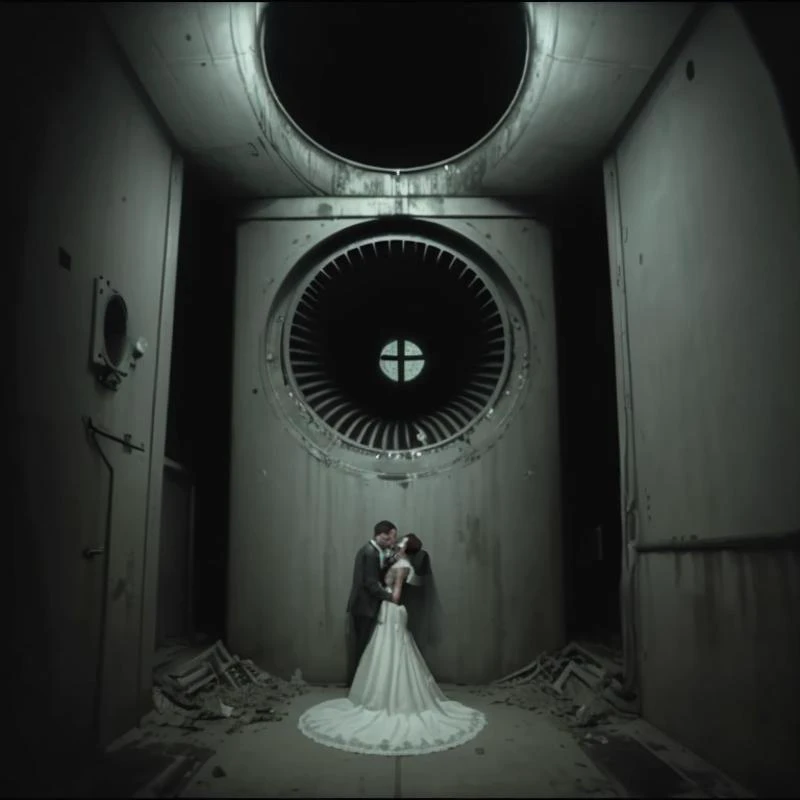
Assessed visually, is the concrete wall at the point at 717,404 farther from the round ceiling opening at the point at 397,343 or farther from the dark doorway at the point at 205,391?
the dark doorway at the point at 205,391

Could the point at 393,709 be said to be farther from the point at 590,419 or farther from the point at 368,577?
the point at 590,419

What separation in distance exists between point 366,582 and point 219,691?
92 cm

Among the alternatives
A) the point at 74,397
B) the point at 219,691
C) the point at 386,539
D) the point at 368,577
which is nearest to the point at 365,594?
the point at 368,577

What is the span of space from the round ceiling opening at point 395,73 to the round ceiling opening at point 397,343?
70 centimetres

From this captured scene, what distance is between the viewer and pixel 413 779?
244cm

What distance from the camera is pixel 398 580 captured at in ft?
11.4

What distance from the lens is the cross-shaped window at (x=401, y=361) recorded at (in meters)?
4.64

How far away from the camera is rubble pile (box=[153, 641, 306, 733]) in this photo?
311 centimetres

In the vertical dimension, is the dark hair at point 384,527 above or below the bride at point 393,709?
above

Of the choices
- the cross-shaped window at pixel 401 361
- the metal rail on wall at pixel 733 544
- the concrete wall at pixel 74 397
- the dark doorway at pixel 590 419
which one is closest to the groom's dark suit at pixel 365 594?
the concrete wall at pixel 74 397

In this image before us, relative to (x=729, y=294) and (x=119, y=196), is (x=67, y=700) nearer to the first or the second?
(x=119, y=196)

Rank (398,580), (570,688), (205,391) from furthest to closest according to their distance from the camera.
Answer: (205,391), (570,688), (398,580)

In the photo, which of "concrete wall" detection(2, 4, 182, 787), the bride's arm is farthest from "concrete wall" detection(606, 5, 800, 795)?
"concrete wall" detection(2, 4, 182, 787)

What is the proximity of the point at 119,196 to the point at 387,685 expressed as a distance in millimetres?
2461
